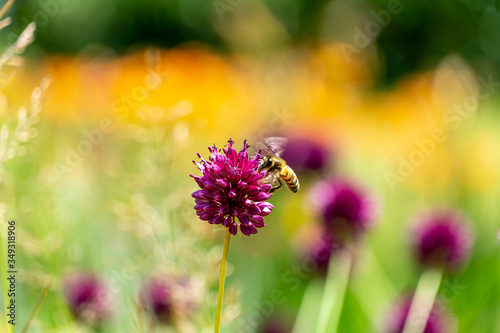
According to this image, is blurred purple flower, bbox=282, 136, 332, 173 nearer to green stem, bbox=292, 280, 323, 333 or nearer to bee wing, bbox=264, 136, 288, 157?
green stem, bbox=292, 280, 323, 333

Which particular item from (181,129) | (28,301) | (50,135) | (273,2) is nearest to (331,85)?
(50,135)

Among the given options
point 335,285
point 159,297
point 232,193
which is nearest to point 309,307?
point 335,285

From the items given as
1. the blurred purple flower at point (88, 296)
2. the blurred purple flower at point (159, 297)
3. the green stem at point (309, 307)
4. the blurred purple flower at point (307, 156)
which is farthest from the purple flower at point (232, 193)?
the blurred purple flower at point (307, 156)

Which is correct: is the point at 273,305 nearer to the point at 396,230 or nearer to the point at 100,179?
the point at 396,230

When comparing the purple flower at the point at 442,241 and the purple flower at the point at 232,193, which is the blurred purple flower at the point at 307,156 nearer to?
the purple flower at the point at 442,241

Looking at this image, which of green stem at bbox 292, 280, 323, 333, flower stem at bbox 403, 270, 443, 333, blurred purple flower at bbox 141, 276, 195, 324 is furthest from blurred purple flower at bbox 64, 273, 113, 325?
flower stem at bbox 403, 270, 443, 333
